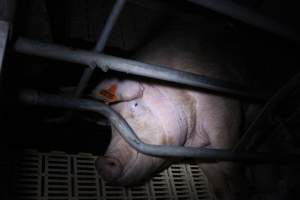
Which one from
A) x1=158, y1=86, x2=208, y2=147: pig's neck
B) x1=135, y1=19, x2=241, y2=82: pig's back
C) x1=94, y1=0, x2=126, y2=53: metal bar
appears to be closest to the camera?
x1=94, y1=0, x2=126, y2=53: metal bar

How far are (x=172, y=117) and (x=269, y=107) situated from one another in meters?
0.53

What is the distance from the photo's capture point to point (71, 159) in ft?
4.87

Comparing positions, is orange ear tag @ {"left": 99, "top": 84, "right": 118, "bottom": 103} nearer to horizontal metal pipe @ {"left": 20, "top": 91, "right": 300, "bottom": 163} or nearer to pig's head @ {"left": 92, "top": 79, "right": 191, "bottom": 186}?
pig's head @ {"left": 92, "top": 79, "right": 191, "bottom": 186}

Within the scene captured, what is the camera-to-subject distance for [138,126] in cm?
163

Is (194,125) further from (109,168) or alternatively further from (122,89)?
(109,168)

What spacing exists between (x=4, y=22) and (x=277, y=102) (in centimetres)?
124

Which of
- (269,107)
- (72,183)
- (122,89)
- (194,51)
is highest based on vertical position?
(194,51)

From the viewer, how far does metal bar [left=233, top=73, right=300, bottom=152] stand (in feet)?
4.54

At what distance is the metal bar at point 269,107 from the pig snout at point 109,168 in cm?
60

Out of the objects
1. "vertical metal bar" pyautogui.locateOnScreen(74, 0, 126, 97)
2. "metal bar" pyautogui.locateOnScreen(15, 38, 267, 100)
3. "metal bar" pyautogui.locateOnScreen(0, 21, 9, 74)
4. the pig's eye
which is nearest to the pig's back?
the pig's eye

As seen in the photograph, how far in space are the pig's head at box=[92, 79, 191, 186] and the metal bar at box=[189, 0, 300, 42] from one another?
795 millimetres

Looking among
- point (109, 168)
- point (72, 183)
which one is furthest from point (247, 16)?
point (72, 183)

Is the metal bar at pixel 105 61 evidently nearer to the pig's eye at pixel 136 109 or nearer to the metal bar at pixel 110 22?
the metal bar at pixel 110 22

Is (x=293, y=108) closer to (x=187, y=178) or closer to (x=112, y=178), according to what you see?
(x=187, y=178)
